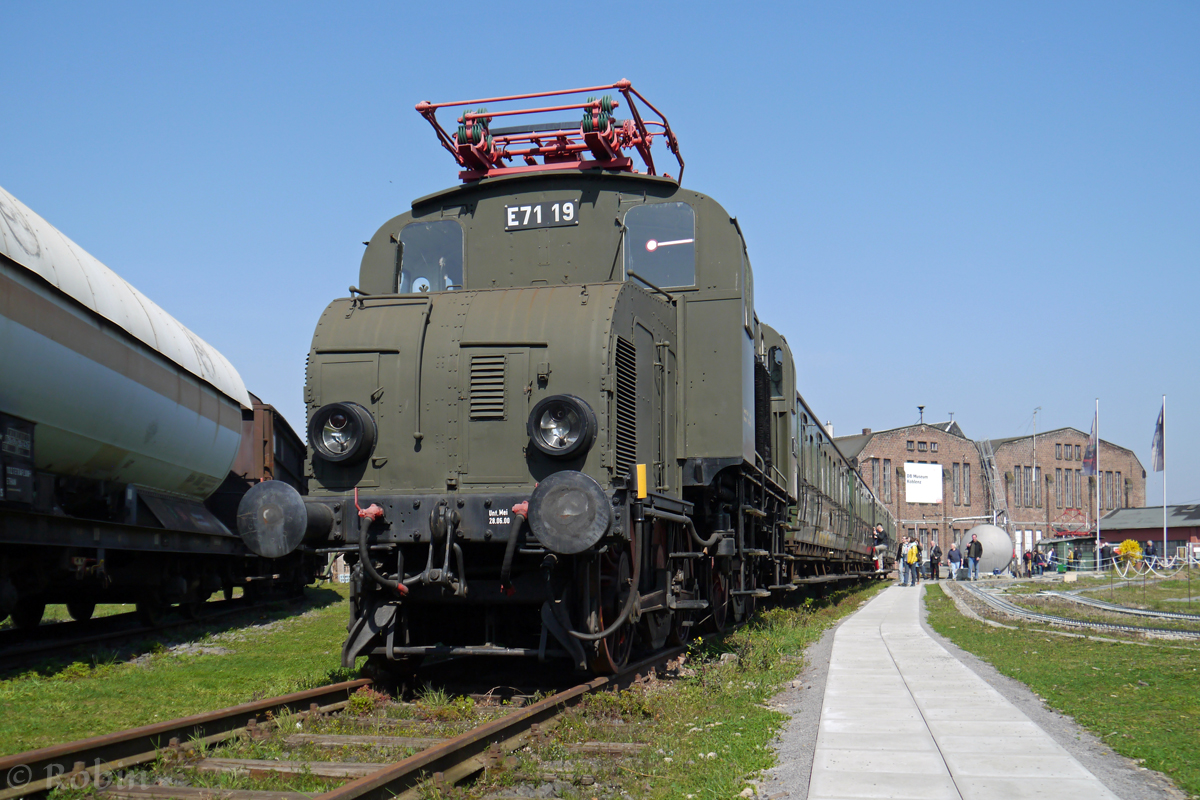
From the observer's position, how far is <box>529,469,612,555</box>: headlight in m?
6.02

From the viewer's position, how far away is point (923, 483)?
6044cm

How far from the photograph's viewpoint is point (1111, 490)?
67.9 meters

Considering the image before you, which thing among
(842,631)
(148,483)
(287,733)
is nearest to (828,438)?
(842,631)

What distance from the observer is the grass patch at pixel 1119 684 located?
219 inches

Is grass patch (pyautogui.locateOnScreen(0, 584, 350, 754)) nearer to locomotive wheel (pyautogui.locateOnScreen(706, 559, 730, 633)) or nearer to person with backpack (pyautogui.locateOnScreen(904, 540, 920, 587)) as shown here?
locomotive wheel (pyautogui.locateOnScreen(706, 559, 730, 633))

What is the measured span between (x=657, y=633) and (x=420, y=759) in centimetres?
407

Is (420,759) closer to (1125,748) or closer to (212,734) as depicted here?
(212,734)

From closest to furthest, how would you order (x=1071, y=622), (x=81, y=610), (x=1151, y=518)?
(x=81, y=610)
(x=1071, y=622)
(x=1151, y=518)

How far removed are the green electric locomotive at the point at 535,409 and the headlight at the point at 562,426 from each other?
15mm

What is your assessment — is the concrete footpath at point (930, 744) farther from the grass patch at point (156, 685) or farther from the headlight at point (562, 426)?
the grass patch at point (156, 685)

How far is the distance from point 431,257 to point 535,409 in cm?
255

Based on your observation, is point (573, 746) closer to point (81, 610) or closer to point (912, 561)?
point (81, 610)

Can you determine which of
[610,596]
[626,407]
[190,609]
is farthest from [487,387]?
[190,609]

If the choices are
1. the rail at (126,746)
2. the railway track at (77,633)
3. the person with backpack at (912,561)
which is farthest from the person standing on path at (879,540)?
the rail at (126,746)
